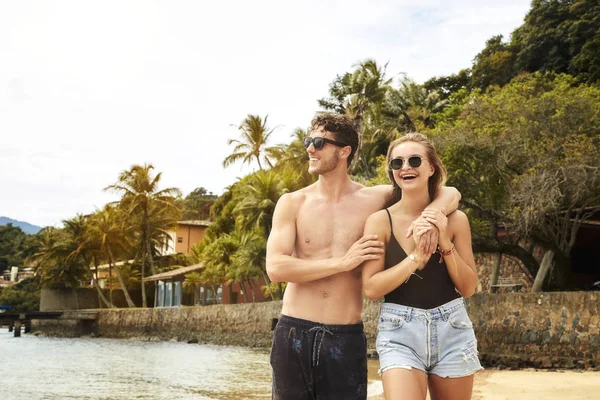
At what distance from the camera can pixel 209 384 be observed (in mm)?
16516

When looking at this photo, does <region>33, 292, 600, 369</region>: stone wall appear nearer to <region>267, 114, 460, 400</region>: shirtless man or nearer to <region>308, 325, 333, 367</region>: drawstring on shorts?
<region>267, 114, 460, 400</region>: shirtless man

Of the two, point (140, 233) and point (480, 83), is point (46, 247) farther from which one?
point (480, 83)

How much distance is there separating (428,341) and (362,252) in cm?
43

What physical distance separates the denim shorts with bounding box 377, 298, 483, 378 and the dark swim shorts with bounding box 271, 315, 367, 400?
0.16 m

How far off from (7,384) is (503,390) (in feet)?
42.5

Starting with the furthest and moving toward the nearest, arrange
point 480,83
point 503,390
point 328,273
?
point 480,83, point 503,390, point 328,273

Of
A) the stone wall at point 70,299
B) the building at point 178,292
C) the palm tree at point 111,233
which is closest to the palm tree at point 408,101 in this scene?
the building at point 178,292

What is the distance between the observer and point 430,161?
9.80 feet

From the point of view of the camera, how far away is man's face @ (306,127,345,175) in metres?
3.02

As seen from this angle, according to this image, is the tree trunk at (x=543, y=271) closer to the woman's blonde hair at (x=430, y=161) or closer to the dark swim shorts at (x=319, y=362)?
the woman's blonde hair at (x=430, y=161)

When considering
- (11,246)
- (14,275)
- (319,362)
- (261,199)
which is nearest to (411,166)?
(319,362)

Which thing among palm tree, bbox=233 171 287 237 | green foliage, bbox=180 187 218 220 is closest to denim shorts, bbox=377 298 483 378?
palm tree, bbox=233 171 287 237

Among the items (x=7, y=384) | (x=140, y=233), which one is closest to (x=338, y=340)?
(x=7, y=384)

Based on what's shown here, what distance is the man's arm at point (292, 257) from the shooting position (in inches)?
110
